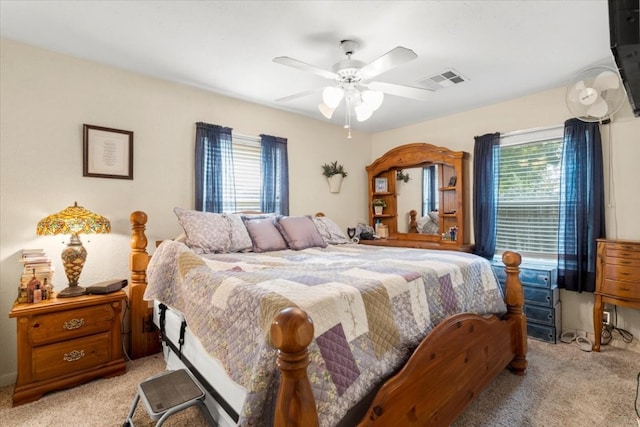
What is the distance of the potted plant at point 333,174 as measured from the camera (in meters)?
4.11

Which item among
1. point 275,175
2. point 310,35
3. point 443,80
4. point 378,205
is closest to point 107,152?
point 275,175

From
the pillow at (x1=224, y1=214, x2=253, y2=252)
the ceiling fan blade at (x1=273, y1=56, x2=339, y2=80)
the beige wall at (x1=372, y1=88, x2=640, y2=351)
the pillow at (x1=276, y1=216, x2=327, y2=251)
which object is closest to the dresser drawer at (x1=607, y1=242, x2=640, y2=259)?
the beige wall at (x1=372, y1=88, x2=640, y2=351)

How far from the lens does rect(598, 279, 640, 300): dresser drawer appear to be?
237 centimetres

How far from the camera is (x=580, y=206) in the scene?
2803 mm

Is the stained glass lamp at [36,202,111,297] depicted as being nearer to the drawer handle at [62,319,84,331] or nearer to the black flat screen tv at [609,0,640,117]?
the drawer handle at [62,319,84,331]

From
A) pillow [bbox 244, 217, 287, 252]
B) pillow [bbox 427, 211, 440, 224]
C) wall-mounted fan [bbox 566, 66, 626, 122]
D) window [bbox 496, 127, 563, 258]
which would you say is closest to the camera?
wall-mounted fan [bbox 566, 66, 626, 122]

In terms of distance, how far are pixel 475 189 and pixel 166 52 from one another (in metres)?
3.31

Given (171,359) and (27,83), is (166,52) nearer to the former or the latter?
(27,83)

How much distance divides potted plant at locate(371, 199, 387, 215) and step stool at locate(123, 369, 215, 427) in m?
3.39

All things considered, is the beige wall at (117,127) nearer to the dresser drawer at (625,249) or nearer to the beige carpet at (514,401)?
the dresser drawer at (625,249)

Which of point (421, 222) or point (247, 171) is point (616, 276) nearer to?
point (421, 222)

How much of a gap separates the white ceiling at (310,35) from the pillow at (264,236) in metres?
1.32

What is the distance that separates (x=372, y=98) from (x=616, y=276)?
7.93ft

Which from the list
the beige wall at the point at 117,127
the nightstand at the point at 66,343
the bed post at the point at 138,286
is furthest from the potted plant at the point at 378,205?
the nightstand at the point at 66,343
